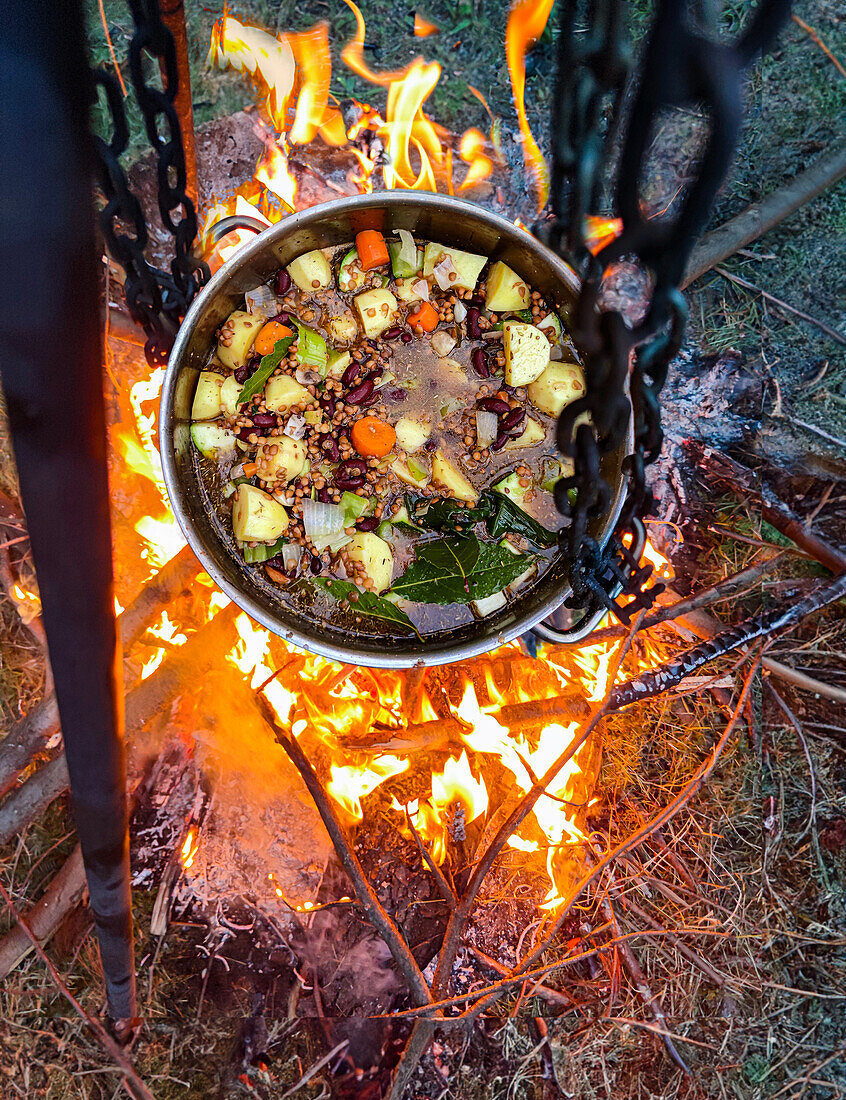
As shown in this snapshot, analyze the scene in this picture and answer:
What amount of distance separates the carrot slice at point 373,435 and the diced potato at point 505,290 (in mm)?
555

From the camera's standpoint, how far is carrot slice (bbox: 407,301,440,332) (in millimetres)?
2410

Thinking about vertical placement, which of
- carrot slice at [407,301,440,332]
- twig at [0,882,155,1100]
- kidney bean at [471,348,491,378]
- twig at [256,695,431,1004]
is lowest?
twig at [0,882,155,1100]

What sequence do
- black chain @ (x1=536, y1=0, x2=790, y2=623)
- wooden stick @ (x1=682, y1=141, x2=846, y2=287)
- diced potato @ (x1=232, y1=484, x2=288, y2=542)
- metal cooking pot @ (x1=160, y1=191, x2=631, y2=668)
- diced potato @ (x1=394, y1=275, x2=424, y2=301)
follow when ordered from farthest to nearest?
wooden stick @ (x1=682, y1=141, x2=846, y2=287) < diced potato @ (x1=394, y1=275, x2=424, y2=301) < diced potato @ (x1=232, y1=484, x2=288, y2=542) < metal cooking pot @ (x1=160, y1=191, x2=631, y2=668) < black chain @ (x1=536, y1=0, x2=790, y2=623)

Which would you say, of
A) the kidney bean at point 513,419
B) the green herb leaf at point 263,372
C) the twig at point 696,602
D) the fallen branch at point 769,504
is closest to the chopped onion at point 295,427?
the green herb leaf at point 263,372

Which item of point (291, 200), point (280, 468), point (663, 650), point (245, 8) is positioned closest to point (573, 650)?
point (663, 650)

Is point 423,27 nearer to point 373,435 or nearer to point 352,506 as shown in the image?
point 373,435

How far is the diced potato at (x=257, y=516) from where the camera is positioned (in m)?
2.30

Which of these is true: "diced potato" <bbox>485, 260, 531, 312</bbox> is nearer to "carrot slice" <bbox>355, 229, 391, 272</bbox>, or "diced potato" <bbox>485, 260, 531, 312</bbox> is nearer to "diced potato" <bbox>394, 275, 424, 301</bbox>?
"diced potato" <bbox>394, 275, 424, 301</bbox>

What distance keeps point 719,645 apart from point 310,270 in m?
2.06

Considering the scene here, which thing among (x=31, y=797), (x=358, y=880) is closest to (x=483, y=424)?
(x=358, y=880)

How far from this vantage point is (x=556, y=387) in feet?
7.69

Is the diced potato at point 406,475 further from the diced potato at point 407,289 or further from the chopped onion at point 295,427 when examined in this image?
the diced potato at point 407,289

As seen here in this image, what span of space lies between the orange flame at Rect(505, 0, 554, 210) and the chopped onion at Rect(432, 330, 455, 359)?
1.13m

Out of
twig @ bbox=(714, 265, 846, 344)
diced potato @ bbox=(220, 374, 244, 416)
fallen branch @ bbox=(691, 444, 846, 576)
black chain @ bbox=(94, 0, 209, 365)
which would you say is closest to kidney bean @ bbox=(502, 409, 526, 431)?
diced potato @ bbox=(220, 374, 244, 416)
